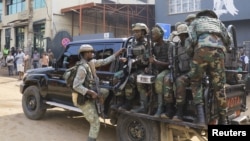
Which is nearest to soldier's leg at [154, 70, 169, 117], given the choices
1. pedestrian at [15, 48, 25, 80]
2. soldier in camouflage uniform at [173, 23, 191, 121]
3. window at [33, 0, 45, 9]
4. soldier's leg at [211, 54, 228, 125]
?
soldier in camouflage uniform at [173, 23, 191, 121]

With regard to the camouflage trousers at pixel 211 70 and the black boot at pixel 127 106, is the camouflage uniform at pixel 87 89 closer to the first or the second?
the black boot at pixel 127 106

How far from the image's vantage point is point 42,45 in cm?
2095

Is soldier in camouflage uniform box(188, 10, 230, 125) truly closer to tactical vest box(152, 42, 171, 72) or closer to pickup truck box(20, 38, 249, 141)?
pickup truck box(20, 38, 249, 141)

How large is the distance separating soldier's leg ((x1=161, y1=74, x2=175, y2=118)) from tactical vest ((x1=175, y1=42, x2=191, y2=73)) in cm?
23

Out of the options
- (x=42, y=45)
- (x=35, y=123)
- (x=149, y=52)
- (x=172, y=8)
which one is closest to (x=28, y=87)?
(x=35, y=123)

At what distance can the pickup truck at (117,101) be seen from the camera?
13.2 ft

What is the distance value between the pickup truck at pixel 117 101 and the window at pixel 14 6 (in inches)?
725

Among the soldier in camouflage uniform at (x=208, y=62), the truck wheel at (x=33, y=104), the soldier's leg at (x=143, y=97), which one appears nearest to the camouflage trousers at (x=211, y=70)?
the soldier in camouflage uniform at (x=208, y=62)

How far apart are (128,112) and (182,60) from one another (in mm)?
1122

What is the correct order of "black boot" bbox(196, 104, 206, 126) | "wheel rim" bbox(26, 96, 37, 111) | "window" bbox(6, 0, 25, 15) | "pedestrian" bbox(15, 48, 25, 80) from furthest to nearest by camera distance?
1. "window" bbox(6, 0, 25, 15)
2. "pedestrian" bbox(15, 48, 25, 80)
3. "wheel rim" bbox(26, 96, 37, 111)
4. "black boot" bbox(196, 104, 206, 126)

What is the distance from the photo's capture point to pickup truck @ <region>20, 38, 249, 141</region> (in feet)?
13.2

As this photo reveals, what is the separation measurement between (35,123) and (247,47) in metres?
11.8

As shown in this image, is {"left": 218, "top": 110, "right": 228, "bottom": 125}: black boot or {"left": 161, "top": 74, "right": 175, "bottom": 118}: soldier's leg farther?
{"left": 161, "top": 74, "right": 175, "bottom": 118}: soldier's leg

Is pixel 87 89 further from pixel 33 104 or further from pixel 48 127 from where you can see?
pixel 33 104
